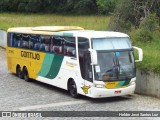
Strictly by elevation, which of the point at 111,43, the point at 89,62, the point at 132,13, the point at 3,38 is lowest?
the point at 3,38

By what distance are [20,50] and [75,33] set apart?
6024 mm

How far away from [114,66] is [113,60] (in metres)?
0.23

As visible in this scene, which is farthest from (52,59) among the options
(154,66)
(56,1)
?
(56,1)

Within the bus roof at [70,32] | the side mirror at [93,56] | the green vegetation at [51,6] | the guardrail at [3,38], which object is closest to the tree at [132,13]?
the bus roof at [70,32]

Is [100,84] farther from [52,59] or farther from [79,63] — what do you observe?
[52,59]

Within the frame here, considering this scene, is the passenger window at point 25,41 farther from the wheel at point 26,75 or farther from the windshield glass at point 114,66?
the windshield glass at point 114,66

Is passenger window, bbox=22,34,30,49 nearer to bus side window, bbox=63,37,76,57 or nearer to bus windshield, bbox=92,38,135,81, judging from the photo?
bus side window, bbox=63,37,76,57

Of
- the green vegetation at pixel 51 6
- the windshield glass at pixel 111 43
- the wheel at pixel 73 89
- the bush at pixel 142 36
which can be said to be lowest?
the green vegetation at pixel 51 6

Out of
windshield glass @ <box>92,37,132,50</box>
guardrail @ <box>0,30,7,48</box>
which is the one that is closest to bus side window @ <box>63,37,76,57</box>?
windshield glass @ <box>92,37,132,50</box>

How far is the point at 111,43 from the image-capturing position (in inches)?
610

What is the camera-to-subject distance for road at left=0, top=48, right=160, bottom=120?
14383 millimetres

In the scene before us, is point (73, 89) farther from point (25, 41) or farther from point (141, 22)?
point (141, 22)

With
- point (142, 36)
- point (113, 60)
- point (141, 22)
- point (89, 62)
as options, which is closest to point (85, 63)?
point (89, 62)

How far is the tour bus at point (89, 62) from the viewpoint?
14.9m
